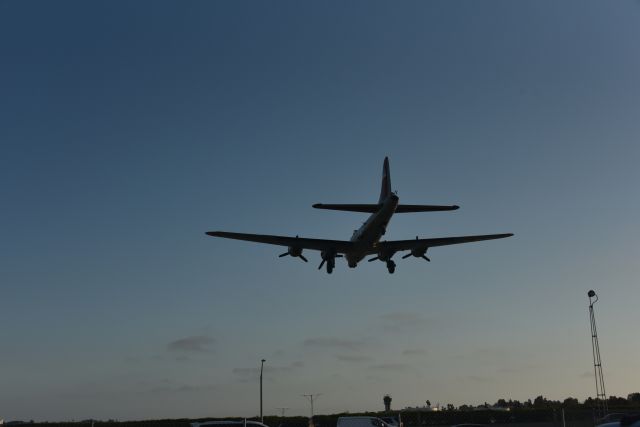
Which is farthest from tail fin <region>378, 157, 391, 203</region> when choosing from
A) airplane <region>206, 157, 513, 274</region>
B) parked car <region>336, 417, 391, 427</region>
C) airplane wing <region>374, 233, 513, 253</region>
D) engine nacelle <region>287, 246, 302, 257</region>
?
parked car <region>336, 417, 391, 427</region>

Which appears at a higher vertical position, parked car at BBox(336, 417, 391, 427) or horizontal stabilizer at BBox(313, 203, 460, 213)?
horizontal stabilizer at BBox(313, 203, 460, 213)

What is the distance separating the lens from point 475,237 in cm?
5091

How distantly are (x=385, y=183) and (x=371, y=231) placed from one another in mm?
4020

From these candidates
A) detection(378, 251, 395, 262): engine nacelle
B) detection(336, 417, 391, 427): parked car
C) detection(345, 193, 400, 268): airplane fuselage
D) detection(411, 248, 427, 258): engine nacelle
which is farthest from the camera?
detection(378, 251, 395, 262): engine nacelle

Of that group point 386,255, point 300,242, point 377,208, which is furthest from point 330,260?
point 377,208

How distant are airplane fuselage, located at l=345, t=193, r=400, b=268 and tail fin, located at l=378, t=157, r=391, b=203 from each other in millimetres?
1887

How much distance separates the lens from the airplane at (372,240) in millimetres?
43375

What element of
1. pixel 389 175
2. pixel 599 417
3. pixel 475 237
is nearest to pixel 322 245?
pixel 389 175

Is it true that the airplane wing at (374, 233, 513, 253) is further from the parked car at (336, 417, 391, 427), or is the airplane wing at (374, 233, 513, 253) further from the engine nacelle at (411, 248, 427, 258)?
the parked car at (336, 417, 391, 427)

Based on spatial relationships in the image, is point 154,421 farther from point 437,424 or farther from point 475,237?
point 475,237

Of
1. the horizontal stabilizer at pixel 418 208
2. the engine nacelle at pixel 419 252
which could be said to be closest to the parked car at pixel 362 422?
the horizontal stabilizer at pixel 418 208

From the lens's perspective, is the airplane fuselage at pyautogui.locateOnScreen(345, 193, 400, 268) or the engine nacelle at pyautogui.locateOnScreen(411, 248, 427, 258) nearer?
the airplane fuselage at pyautogui.locateOnScreen(345, 193, 400, 268)

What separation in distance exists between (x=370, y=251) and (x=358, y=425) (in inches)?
610

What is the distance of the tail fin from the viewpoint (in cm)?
4502
